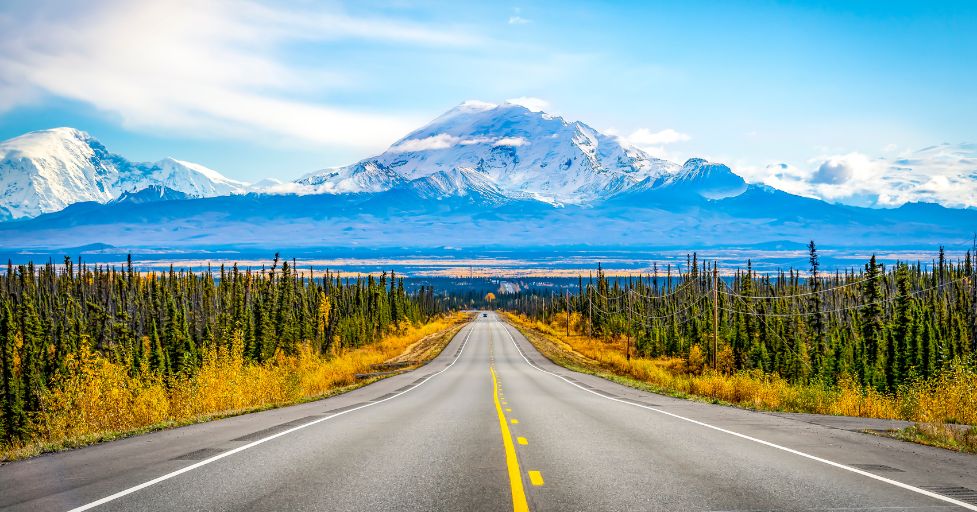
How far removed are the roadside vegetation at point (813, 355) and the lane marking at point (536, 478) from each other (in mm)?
8512

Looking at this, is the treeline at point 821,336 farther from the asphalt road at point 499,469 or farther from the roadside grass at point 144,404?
the asphalt road at point 499,469

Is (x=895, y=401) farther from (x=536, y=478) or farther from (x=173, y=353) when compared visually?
(x=173, y=353)

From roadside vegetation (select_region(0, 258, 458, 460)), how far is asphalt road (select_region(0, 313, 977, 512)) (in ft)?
11.0

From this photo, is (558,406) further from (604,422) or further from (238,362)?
(238,362)

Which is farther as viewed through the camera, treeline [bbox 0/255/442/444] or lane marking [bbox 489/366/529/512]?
treeline [bbox 0/255/442/444]

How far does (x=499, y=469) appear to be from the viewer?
10.3 m

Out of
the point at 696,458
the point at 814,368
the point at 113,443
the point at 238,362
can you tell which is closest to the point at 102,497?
the point at 113,443

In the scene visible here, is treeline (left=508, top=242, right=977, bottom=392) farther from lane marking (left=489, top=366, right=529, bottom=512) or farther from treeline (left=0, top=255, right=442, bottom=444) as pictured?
treeline (left=0, top=255, right=442, bottom=444)

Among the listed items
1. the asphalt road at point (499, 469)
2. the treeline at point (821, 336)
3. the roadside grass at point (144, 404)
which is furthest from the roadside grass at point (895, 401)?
the treeline at point (821, 336)

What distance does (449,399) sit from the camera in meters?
26.7

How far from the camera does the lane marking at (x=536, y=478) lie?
9.24 meters

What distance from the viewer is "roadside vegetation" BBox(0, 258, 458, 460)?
24141mm

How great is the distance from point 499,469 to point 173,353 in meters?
79.3

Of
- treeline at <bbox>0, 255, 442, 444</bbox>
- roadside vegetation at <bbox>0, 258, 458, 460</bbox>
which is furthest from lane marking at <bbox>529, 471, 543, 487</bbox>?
treeline at <bbox>0, 255, 442, 444</bbox>
